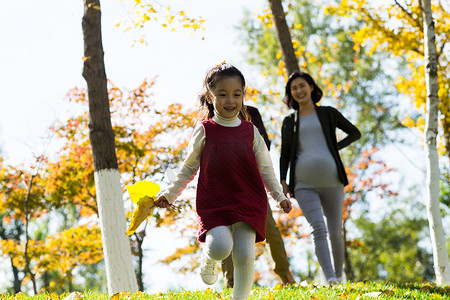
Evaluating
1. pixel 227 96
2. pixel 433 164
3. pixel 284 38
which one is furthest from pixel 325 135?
pixel 284 38

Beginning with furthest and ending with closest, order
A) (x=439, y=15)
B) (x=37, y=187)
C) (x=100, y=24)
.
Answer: (x=37, y=187)
(x=439, y=15)
(x=100, y=24)

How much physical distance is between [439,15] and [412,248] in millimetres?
23091

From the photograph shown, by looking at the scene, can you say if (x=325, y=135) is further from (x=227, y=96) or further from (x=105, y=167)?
(x=105, y=167)

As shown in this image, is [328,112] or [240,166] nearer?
[240,166]

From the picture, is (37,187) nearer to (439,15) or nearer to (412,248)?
(439,15)

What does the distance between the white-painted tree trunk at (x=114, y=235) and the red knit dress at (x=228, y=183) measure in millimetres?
3455

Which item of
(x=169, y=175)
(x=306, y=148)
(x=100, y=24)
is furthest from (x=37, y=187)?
(x=169, y=175)

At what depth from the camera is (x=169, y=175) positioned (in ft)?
11.6

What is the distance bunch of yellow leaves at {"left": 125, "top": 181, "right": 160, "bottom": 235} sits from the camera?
11.3ft

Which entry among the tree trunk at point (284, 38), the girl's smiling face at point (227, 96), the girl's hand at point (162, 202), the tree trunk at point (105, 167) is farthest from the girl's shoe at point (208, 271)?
the tree trunk at point (284, 38)

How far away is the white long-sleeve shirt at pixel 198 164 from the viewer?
3.44 m

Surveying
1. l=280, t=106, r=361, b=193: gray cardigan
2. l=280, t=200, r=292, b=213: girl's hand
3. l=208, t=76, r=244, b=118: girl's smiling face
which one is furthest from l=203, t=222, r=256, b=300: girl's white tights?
l=280, t=106, r=361, b=193: gray cardigan

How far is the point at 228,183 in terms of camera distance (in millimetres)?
3303

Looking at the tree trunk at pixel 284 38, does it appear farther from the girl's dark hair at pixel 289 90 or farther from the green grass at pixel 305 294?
the green grass at pixel 305 294
